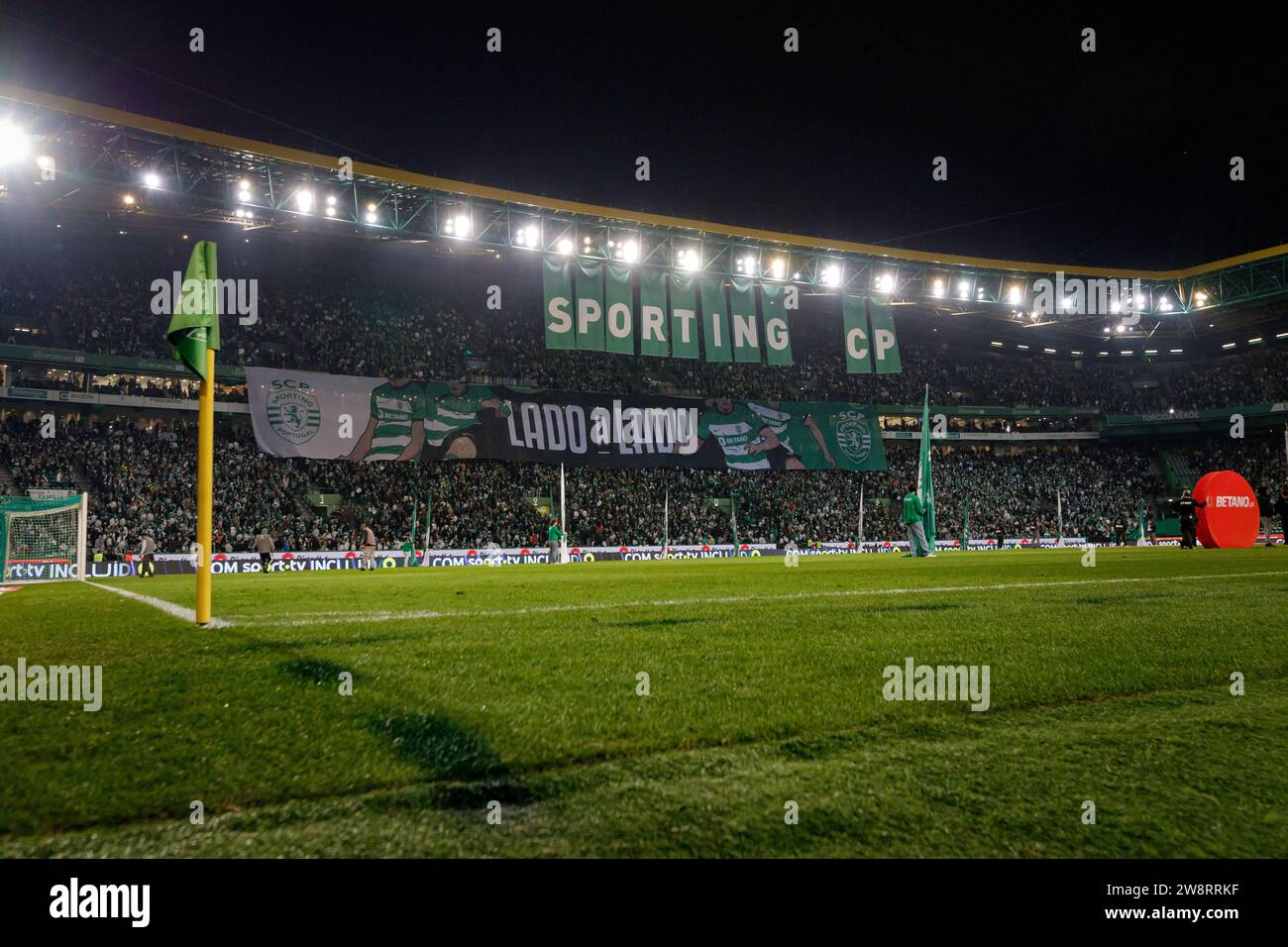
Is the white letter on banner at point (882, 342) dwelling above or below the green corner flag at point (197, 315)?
above

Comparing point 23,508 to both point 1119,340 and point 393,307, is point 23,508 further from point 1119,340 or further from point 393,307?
point 1119,340

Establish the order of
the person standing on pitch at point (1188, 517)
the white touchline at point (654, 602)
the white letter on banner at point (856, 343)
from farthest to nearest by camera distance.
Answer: the white letter on banner at point (856, 343)
the person standing on pitch at point (1188, 517)
the white touchline at point (654, 602)

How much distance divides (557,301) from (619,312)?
215cm

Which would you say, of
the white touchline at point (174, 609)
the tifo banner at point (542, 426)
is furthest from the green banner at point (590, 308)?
the white touchline at point (174, 609)

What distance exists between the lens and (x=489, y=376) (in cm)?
3697

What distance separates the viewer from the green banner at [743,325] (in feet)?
81.7

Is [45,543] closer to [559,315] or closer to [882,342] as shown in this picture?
[559,315]

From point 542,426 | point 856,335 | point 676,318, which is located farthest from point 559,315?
point 856,335

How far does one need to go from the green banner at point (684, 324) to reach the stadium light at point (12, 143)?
18785 mm

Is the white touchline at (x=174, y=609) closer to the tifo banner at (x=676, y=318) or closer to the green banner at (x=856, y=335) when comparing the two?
the tifo banner at (x=676, y=318)
